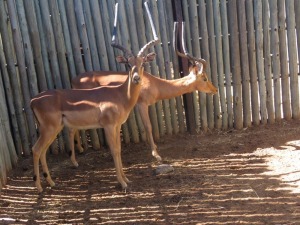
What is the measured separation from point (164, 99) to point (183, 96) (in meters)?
0.50

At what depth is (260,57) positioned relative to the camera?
8.39 m

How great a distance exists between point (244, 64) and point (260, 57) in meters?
0.30

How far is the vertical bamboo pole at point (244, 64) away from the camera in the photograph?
8156mm

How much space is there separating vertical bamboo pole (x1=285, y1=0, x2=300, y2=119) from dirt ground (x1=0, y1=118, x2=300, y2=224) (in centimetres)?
33

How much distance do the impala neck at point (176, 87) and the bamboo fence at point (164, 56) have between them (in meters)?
0.38

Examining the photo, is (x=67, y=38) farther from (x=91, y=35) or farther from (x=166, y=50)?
(x=166, y=50)

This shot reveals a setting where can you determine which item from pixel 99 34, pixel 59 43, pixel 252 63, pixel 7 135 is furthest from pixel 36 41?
pixel 252 63

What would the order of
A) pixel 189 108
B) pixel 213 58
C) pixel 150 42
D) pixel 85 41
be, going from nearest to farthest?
1. pixel 150 42
2. pixel 85 41
3. pixel 213 58
4. pixel 189 108

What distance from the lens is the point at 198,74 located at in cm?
802

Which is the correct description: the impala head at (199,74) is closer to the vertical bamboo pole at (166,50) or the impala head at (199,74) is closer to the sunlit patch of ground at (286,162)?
the vertical bamboo pole at (166,50)

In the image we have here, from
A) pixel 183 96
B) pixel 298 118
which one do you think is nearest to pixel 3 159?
pixel 183 96

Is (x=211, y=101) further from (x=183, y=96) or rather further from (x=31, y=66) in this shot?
(x=31, y=66)

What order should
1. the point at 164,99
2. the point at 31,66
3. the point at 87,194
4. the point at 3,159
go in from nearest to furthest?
the point at 87,194 → the point at 3,159 → the point at 31,66 → the point at 164,99

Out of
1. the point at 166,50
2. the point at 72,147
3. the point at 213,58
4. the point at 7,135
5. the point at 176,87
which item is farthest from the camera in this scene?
the point at 213,58
